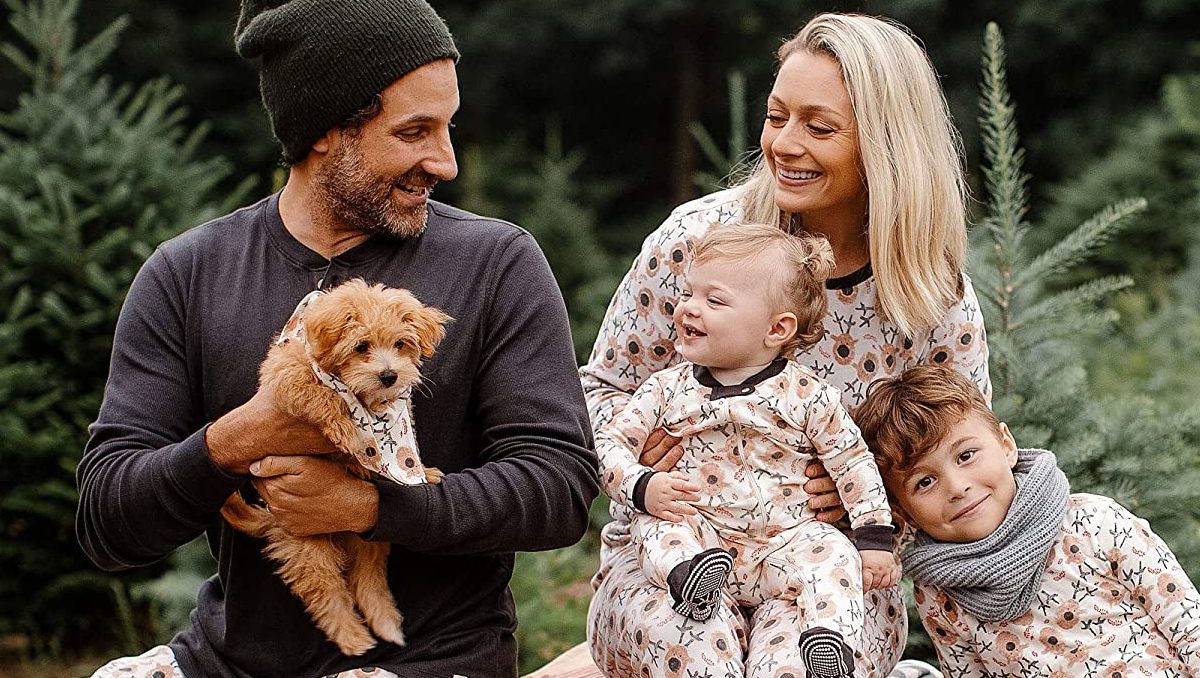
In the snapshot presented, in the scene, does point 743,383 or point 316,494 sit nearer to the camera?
point 316,494

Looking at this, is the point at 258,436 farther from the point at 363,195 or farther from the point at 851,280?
the point at 851,280

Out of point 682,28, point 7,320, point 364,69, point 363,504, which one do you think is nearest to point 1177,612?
point 363,504

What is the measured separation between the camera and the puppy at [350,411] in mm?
2555

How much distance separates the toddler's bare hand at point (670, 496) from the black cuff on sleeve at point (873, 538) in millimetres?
365

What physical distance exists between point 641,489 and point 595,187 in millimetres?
13159

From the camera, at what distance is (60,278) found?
19.4 ft

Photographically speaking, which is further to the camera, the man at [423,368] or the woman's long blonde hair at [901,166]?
the woman's long blonde hair at [901,166]

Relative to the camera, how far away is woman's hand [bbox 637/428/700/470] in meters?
3.12

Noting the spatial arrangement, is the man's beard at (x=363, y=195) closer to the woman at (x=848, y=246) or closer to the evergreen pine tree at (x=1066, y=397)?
the woman at (x=848, y=246)

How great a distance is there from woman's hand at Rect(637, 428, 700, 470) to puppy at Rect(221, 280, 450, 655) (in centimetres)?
52

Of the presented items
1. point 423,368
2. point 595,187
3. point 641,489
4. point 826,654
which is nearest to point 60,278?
point 423,368

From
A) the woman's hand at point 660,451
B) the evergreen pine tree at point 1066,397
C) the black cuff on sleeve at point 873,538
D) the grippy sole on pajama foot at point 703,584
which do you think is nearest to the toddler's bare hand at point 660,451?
the woman's hand at point 660,451

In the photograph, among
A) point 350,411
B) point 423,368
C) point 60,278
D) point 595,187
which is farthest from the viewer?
point 595,187

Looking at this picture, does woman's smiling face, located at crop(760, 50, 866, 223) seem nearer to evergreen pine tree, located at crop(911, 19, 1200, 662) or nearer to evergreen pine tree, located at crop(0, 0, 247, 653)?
evergreen pine tree, located at crop(911, 19, 1200, 662)
